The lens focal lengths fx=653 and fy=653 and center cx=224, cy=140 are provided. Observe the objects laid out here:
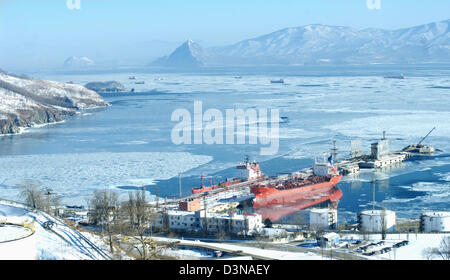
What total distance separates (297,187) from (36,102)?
39.8 ft

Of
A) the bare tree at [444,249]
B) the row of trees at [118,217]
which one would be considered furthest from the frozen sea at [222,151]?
the bare tree at [444,249]

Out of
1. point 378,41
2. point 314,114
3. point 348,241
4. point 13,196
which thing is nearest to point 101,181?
point 13,196

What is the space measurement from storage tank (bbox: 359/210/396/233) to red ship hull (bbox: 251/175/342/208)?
2150 mm

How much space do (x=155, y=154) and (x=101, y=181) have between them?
7.26ft

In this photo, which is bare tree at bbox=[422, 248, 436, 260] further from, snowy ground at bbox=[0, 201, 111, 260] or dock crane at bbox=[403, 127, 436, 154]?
dock crane at bbox=[403, 127, 436, 154]

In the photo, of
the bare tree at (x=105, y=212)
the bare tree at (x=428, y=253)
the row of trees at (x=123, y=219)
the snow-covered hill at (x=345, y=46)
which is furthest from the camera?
the snow-covered hill at (x=345, y=46)

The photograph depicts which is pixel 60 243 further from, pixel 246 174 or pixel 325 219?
pixel 246 174

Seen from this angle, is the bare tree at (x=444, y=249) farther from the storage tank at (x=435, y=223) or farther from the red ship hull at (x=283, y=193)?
the red ship hull at (x=283, y=193)

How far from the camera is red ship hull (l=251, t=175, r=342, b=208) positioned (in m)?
7.90

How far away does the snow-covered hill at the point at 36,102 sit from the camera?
53.4 ft

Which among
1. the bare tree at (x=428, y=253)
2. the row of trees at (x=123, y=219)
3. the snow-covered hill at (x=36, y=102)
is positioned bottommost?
the bare tree at (x=428, y=253)

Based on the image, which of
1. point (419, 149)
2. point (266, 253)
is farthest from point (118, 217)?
point (419, 149)

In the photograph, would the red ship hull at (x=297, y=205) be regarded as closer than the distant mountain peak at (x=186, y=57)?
Yes

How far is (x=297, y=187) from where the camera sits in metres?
8.18
